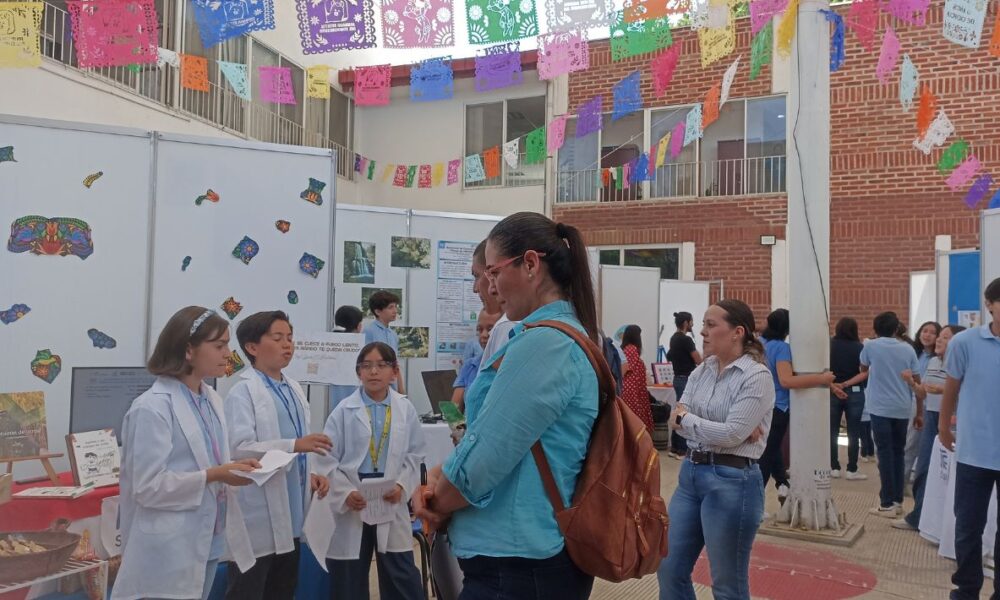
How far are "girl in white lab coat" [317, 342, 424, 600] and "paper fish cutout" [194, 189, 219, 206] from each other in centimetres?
169

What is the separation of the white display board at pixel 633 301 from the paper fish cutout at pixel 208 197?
673 centimetres

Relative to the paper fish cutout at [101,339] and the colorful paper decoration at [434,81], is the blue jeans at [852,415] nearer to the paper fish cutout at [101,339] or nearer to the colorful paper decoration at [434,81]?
the colorful paper decoration at [434,81]

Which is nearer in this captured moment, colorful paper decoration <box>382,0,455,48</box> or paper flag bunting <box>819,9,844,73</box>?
paper flag bunting <box>819,9,844,73</box>

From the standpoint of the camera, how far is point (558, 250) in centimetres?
194

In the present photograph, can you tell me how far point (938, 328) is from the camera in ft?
24.1

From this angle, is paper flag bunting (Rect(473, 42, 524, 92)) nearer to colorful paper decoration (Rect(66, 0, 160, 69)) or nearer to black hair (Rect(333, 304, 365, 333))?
black hair (Rect(333, 304, 365, 333))

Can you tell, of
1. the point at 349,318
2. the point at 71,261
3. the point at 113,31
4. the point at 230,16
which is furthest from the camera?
the point at 349,318

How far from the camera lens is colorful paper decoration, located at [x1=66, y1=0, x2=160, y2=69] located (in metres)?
5.98

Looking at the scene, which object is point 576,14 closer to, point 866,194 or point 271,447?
point 271,447

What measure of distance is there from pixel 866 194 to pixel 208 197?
10.7 m

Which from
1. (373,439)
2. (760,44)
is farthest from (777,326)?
(373,439)

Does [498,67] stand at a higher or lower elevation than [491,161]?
higher

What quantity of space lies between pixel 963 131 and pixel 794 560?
29.9 ft

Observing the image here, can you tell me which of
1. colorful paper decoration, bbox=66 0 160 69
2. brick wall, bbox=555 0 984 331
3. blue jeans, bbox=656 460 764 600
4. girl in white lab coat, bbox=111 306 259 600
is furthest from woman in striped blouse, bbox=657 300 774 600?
brick wall, bbox=555 0 984 331
